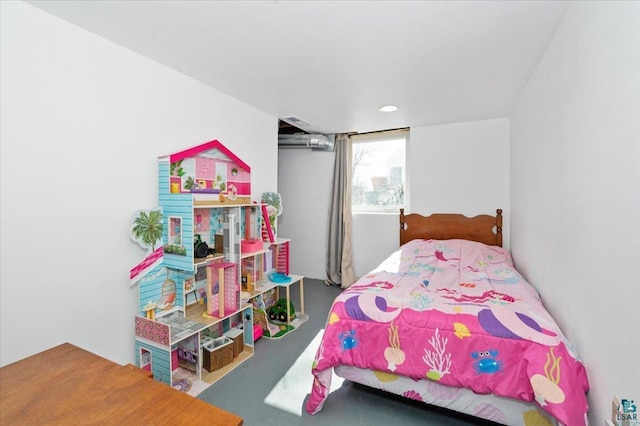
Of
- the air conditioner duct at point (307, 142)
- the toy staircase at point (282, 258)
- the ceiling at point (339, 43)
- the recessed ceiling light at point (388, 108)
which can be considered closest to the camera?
the ceiling at point (339, 43)

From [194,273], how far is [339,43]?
1.89 metres

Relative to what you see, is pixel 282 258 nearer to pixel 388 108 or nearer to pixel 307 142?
pixel 307 142

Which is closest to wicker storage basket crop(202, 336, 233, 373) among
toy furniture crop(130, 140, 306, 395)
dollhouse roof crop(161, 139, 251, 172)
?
toy furniture crop(130, 140, 306, 395)

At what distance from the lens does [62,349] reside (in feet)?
3.64

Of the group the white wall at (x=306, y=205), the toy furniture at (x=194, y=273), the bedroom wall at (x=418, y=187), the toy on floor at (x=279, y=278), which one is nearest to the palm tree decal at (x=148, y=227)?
the toy furniture at (x=194, y=273)

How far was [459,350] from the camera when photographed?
1.56 metres

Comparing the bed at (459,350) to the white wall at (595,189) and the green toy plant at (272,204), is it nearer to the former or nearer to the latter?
the white wall at (595,189)

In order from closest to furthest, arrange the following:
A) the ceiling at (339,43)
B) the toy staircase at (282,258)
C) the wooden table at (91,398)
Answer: the wooden table at (91,398) → the ceiling at (339,43) → the toy staircase at (282,258)

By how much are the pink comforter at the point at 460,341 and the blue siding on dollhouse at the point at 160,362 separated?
92 centimetres

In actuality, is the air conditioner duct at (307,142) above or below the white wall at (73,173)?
above

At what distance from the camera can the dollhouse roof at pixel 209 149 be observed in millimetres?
2102

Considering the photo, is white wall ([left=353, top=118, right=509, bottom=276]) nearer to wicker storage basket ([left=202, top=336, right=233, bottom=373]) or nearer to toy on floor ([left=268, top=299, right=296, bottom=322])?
toy on floor ([left=268, top=299, right=296, bottom=322])

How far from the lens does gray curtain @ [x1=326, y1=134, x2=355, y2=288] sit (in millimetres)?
4305

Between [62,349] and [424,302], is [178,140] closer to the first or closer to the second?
[62,349]
